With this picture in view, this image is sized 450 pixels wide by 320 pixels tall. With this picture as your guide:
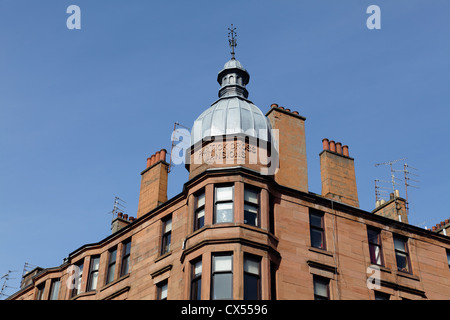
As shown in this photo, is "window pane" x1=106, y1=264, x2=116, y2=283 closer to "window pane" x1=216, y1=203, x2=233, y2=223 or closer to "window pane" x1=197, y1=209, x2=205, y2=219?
"window pane" x1=197, y1=209, x2=205, y2=219

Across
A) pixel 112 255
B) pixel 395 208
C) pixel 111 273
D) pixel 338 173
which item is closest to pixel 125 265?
pixel 111 273

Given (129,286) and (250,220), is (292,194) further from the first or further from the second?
(129,286)

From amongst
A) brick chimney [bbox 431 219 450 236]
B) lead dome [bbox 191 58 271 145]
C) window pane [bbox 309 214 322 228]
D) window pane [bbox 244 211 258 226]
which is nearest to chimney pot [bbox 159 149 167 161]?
Answer: lead dome [bbox 191 58 271 145]

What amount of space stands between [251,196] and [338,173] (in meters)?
7.55

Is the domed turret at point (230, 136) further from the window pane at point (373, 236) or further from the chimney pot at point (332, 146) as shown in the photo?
the window pane at point (373, 236)

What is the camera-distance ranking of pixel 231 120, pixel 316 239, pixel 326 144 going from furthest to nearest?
1. pixel 326 144
2. pixel 231 120
3. pixel 316 239

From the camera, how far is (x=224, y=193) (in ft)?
122

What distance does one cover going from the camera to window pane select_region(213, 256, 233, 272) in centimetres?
3475

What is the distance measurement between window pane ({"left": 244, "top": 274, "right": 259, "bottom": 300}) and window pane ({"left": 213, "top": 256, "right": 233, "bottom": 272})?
0.93 metres

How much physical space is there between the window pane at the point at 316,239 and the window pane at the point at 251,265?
4470mm

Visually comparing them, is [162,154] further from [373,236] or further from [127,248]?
[373,236]

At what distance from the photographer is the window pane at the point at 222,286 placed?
1331 inches

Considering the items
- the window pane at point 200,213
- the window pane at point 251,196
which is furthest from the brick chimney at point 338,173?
the window pane at point 200,213

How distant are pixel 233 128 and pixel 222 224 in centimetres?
615
